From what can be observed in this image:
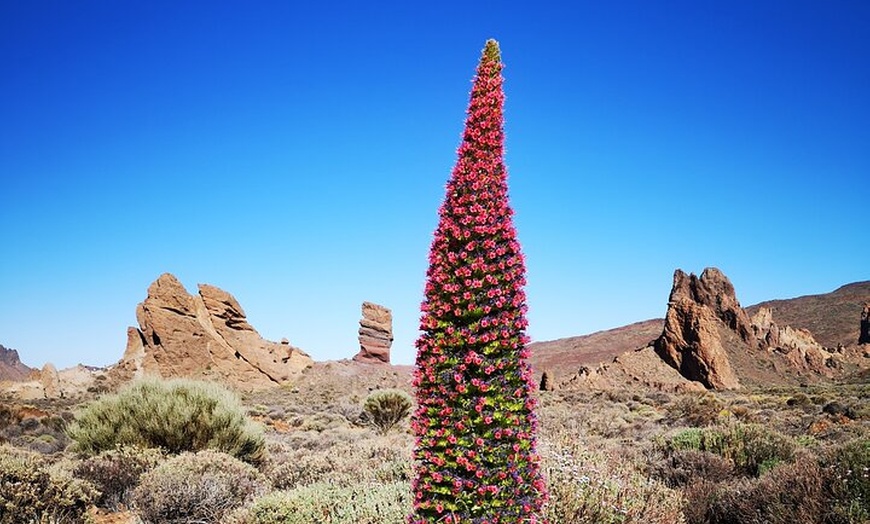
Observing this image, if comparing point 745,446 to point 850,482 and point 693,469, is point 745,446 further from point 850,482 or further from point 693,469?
point 850,482

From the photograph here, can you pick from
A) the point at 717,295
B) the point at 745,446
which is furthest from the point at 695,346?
the point at 745,446

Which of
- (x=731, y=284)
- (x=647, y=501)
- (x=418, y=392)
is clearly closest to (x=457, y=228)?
(x=418, y=392)

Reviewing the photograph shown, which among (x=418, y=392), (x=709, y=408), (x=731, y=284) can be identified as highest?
(x=731, y=284)

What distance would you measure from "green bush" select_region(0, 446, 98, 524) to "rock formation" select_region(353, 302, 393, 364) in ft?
184

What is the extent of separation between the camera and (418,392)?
4.26m

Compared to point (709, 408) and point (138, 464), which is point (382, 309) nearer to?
point (709, 408)

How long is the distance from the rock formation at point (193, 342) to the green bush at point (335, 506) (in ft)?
113

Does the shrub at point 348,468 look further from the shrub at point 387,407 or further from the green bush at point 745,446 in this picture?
the shrub at point 387,407

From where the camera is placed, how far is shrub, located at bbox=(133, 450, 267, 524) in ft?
23.1

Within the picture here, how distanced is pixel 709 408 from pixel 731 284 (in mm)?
36210

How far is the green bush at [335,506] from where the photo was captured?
576 centimetres

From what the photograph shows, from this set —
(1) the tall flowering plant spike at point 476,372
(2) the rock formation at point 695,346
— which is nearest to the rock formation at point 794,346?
(2) the rock formation at point 695,346

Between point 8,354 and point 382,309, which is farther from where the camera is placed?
point 8,354

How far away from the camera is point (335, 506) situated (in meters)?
6.45
